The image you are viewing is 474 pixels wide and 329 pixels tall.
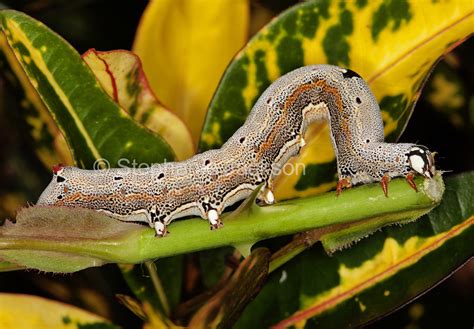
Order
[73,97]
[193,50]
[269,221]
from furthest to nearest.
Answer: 1. [193,50]
2. [73,97]
3. [269,221]

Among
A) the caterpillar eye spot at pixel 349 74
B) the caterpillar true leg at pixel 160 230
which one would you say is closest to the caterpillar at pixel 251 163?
the caterpillar eye spot at pixel 349 74

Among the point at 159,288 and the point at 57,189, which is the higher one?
the point at 57,189

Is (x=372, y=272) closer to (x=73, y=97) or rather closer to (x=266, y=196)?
(x=266, y=196)

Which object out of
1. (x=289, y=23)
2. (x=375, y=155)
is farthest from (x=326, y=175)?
(x=289, y=23)

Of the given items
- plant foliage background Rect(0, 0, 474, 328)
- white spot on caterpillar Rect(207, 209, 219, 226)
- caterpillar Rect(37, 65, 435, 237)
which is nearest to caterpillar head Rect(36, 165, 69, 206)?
caterpillar Rect(37, 65, 435, 237)

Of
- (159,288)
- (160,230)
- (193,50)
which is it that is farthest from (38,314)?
(193,50)

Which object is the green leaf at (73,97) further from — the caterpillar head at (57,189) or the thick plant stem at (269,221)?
the thick plant stem at (269,221)

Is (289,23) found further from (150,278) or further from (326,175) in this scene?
(150,278)
